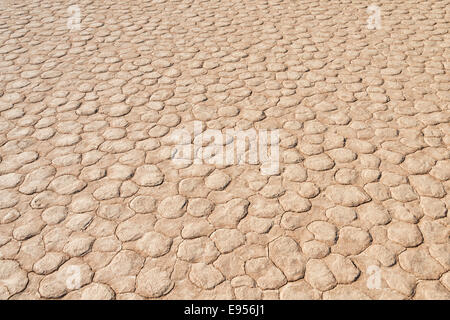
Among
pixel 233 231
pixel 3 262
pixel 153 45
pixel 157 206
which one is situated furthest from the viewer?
pixel 153 45

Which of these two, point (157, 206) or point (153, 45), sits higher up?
point (153, 45)

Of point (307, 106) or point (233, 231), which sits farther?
point (307, 106)

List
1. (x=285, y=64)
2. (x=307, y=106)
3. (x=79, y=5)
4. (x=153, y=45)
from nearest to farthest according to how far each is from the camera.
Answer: (x=307, y=106)
(x=285, y=64)
(x=153, y=45)
(x=79, y=5)

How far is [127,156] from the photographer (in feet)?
11.9

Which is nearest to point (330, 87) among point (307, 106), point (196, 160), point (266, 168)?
point (307, 106)

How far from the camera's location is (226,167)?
11.4 feet

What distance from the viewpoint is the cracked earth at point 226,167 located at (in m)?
2.57

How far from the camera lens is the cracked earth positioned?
257 cm

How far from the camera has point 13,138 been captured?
388 centimetres
